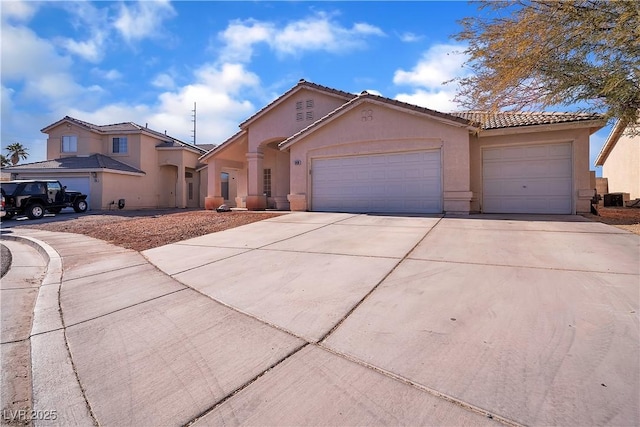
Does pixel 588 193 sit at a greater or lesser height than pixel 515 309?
greater

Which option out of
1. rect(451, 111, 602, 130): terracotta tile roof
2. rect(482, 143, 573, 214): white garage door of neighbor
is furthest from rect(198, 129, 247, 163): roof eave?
rect(482, 143, 573, 214): white garage door of neighbor

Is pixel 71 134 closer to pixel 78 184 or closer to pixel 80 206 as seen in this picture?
pixel 78 184

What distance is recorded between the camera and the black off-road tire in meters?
19.2

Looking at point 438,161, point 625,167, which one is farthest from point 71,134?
point 625,167

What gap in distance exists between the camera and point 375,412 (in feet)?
6.20

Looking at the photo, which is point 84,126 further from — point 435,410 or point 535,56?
point 435,410

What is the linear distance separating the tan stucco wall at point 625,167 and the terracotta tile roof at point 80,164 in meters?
31.6

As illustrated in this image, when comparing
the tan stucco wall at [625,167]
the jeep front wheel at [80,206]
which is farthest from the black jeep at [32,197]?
the tan stucco wall at [625,167]

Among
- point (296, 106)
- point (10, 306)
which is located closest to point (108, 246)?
point (10, 306)

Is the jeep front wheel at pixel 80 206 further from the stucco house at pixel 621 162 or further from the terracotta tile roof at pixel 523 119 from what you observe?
the stucco house at pixel 621 162

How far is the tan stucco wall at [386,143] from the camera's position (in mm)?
11094

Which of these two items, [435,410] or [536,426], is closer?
[536,426]

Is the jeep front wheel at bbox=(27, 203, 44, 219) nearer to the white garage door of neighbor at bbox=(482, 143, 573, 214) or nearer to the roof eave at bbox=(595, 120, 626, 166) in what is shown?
the white garage door of neighbor at bbox=(482, 143, 573, 214)

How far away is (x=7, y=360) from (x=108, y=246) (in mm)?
5797
